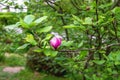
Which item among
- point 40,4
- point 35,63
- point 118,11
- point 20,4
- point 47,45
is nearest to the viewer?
point 47,45

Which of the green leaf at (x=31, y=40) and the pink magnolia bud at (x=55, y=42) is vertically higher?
the green leaf at (x=31, y=40)

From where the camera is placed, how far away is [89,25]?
117 cm

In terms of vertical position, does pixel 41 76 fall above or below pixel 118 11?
below

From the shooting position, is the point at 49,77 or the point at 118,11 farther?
the point at 49,77

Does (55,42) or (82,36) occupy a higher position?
(55,42)

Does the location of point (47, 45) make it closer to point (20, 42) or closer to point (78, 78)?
point (78, 78)

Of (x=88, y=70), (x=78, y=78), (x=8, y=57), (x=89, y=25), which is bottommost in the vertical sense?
(x=8, y=57)

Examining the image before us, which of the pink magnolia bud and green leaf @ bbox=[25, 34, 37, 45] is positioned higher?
green leaf @ bbox=[25, 34, 37, 45]

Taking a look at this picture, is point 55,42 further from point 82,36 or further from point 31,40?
point 82,36

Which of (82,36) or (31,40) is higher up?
(31,40)

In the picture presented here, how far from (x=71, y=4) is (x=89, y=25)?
1436 millimetres

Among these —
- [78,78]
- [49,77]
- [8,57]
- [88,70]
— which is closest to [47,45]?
[88,70]

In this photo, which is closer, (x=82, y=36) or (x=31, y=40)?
(x=31, y=40)

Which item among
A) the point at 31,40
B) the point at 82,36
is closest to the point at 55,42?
the point at 31,40
